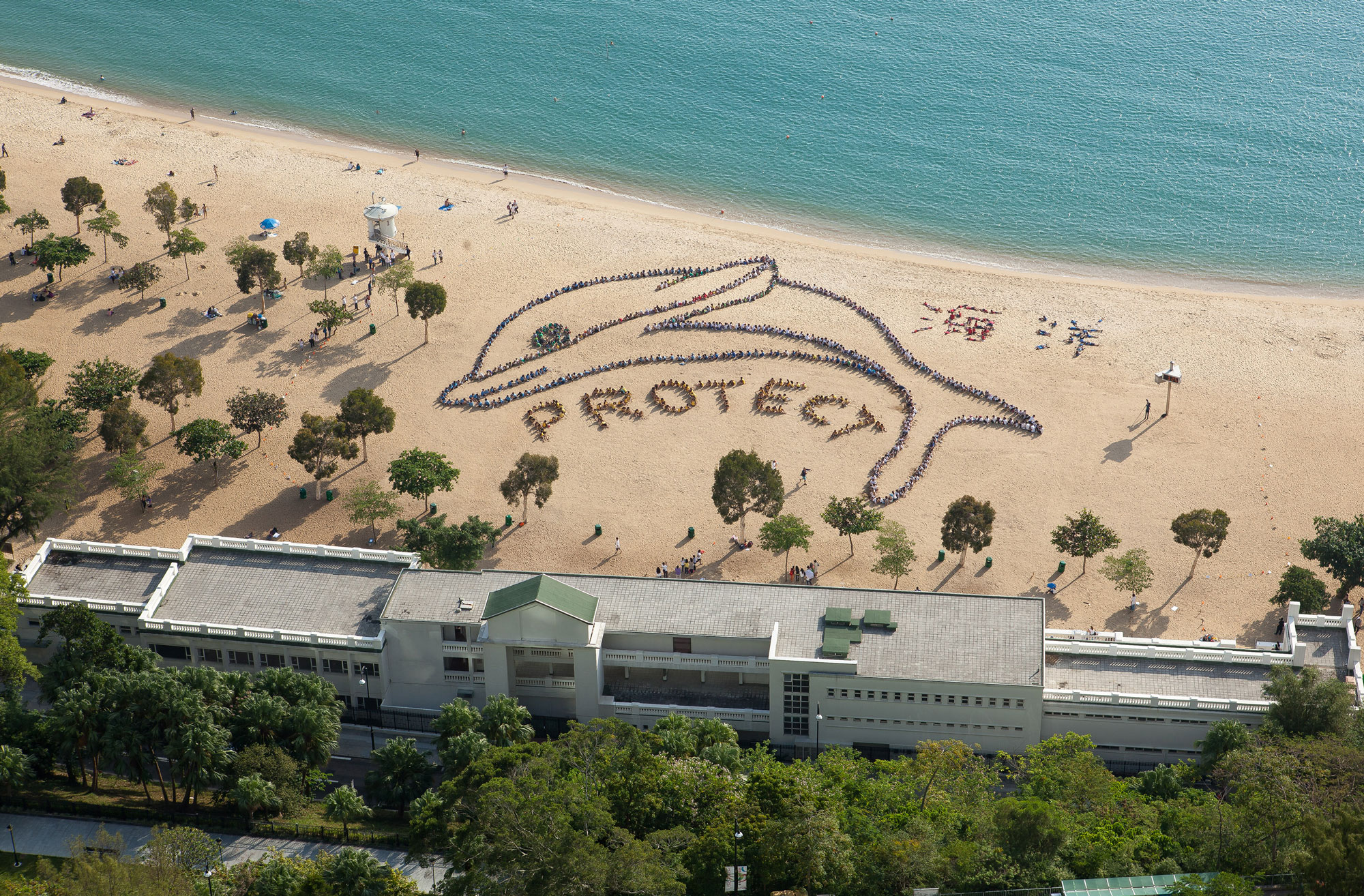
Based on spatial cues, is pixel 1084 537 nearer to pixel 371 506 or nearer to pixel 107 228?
pixel 371 506

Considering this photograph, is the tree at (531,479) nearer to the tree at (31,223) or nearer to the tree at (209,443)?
the tree at (209,443)

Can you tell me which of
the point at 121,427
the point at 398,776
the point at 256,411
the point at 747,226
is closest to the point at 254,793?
the point at 398,776

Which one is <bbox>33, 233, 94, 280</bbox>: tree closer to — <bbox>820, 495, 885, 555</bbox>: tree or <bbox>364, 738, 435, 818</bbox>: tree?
<bbox>364, 738, 435, 818</bbox>: tree

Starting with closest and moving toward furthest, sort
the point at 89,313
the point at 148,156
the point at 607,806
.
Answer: the point at 607,806 → the point at 89,313 → the point at 148,156

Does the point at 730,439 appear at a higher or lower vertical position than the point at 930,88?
lower

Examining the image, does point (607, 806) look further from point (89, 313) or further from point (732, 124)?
point (732, 124)

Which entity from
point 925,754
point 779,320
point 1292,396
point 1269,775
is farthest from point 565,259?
point 1269,775
